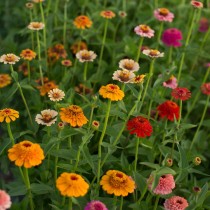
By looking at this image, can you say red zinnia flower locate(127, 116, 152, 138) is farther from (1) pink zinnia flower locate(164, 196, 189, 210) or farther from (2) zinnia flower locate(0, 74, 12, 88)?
(2) zinnia flower locate(0, 74, 12, 88)

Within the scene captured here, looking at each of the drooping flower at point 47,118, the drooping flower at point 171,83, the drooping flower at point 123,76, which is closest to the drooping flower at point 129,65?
the drooping flower at point 123,76

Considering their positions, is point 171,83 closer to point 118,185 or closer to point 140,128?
point 140,128

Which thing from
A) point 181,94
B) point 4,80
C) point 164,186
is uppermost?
point 181,94

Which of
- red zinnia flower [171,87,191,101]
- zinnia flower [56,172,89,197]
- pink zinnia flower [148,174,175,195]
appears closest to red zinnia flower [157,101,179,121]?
red zinnia flower [171,87,191,101]

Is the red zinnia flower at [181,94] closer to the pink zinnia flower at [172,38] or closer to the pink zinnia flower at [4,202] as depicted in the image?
the pink zinnia flower at [172,38]

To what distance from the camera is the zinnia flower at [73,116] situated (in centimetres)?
130

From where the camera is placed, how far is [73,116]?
4.30ft

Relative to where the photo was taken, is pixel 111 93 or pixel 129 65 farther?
pixel 129 65

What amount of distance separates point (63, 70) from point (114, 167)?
0.69 m

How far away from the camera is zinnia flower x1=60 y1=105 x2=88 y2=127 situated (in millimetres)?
1298

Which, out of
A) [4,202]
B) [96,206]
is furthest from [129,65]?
[4,202]

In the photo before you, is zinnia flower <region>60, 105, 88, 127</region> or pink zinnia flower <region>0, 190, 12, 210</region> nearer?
pink zinnia flower <region>0, 190, 12, 210</region>

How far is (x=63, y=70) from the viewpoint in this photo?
209cm

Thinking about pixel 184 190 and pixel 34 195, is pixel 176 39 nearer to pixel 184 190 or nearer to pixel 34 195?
pixel 184 190
